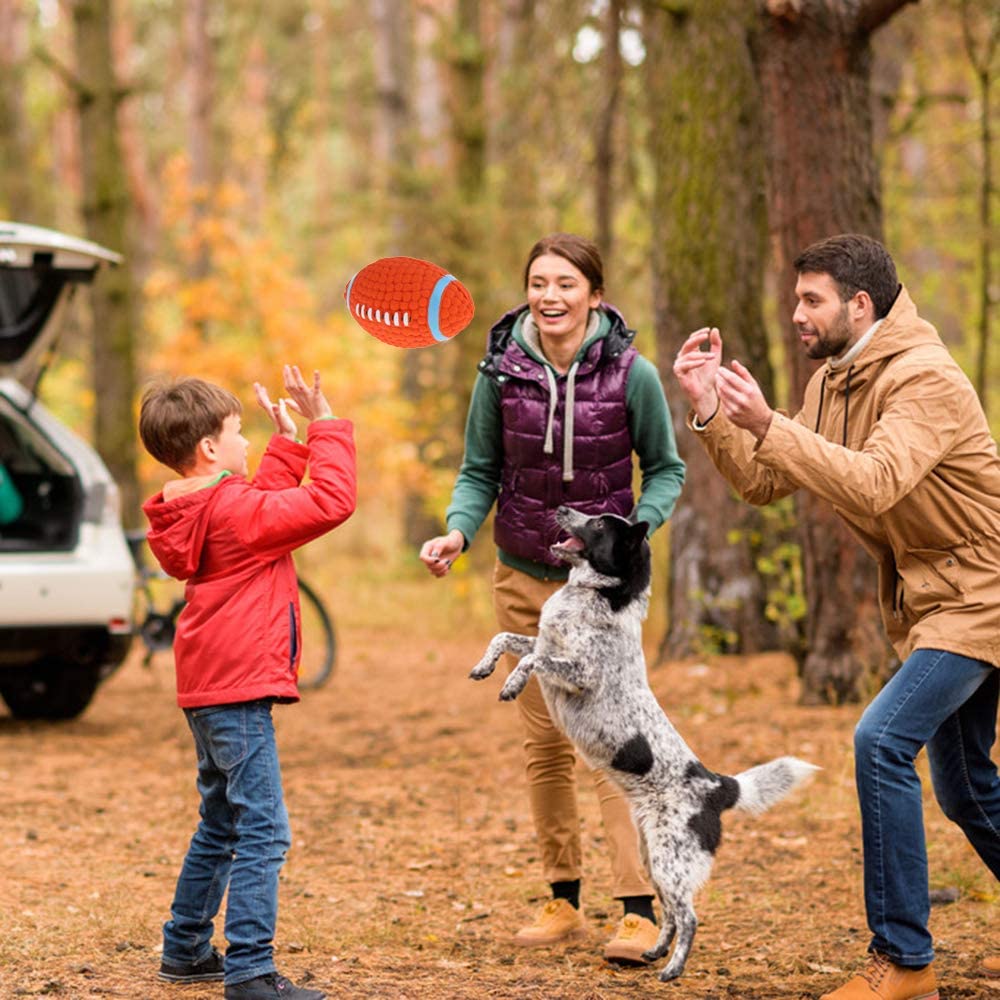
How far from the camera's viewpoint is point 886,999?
4180 mm

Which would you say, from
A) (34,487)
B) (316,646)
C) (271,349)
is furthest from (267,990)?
(271,349)

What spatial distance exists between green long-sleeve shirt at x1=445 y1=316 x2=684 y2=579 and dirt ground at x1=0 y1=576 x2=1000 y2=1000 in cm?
137

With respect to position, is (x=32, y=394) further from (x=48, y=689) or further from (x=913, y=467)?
(x=913, y=467)

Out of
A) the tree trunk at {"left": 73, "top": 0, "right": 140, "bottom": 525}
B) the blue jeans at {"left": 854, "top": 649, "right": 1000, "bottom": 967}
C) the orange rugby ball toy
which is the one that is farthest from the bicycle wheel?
the blue jeans at {"left": 854, "top": 649, "right": 1000, "bottom": 967}

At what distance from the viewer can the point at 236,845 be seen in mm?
4266

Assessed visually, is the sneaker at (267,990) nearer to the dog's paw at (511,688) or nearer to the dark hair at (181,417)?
the dog's paw at (511,688)

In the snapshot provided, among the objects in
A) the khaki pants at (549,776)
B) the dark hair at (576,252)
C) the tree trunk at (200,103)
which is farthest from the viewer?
the tree trunk at (200,103)

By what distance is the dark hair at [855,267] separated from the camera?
4148 millimetres

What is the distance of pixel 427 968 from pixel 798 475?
2025mm

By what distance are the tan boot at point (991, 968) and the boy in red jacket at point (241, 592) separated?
2.07 m

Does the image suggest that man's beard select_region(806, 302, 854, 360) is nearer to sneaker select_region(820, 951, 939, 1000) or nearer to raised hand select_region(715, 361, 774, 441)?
raised hand select_region(715, 361, 774, 441)

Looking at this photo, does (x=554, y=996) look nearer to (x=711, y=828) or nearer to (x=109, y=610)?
(x=711, y=828)

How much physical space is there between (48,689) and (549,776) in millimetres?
5225

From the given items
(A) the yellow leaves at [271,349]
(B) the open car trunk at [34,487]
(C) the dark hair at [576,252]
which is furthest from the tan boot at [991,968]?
(A) the yellow leaves at [271,349]
